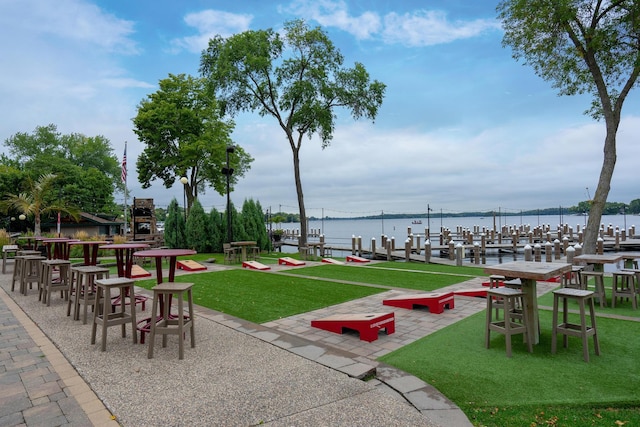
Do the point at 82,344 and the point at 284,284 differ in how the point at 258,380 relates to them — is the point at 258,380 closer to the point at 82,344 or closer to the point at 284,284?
the point at 82,344

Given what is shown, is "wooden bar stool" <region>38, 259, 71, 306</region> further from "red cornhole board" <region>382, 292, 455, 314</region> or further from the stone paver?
"red cornhole board" <region>382, 292, 455, 314</region>

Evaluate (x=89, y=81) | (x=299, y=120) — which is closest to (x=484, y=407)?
(x=299, y=120)

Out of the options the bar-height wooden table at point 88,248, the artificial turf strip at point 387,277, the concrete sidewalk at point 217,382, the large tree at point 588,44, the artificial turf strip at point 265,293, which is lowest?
the artificial turf strip at point 387,277

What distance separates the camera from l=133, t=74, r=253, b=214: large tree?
24.3m

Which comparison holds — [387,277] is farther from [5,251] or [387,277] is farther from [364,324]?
[5,251]

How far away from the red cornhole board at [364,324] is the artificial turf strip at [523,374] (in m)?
0.46

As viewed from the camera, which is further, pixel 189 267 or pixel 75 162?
pixel 75 162

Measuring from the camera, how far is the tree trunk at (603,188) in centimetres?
847

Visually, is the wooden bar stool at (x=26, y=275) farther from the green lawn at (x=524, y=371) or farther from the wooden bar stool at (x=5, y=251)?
the green lawn at (x=524, y=371)

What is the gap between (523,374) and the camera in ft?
11.6

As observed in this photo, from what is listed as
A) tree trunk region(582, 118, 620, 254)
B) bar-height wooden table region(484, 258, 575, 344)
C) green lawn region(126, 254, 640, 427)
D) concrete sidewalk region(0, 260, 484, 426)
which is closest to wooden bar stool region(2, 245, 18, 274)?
concrete sidewalk region(0, 260, 484, 426)

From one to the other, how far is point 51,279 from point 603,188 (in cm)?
1141

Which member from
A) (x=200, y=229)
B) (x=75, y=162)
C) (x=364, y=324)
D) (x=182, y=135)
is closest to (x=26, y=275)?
(x=364, y=324)

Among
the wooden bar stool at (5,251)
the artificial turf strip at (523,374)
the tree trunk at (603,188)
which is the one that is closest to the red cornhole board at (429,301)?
the artificial turf strip at (523,374)
